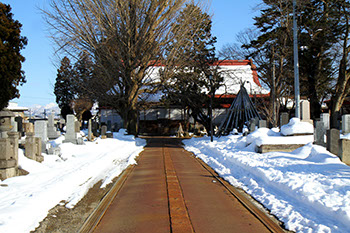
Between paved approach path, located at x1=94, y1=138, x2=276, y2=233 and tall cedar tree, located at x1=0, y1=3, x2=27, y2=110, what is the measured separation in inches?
764

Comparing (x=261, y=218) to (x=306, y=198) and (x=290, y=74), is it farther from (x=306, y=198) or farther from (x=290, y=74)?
(x=290, y=74)

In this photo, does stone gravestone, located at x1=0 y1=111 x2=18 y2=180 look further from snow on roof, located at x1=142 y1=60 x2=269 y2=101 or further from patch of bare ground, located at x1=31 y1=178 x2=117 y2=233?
snow on roof, located at x1=142 y1=60 x2=269 y2=101

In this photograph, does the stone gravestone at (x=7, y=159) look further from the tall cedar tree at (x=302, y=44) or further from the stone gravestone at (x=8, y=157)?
the tall cedar tree at (x=302, y=44)

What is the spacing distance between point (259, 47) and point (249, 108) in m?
6.04

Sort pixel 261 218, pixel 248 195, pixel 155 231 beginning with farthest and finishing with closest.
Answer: pixel 248 195
pixel 261 218
pixel 155 231

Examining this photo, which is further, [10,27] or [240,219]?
[10,27]

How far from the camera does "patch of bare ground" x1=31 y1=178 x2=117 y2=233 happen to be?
515cm

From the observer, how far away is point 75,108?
4909cm

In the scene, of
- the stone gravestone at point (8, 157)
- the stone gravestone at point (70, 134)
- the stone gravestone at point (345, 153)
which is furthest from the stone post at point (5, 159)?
the stone gravestone at point (345, 153)

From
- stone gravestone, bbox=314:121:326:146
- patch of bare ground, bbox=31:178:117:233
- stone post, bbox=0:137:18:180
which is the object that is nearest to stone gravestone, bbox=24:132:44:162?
stone post, bbox=0:137:18:180

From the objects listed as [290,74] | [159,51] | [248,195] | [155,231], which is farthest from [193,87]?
[155,231]

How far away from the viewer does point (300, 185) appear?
22.8 feet

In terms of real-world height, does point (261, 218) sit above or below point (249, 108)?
below

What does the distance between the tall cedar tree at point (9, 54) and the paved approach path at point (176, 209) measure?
19397 millimetres
